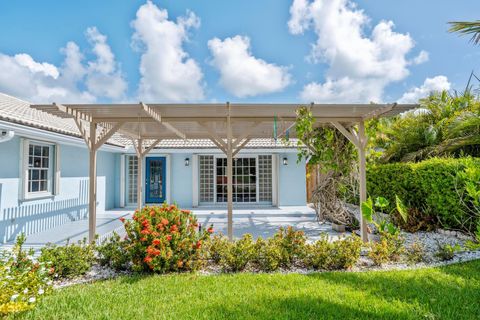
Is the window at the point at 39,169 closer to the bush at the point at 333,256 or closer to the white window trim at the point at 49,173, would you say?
the white window trim at the point at 49,173

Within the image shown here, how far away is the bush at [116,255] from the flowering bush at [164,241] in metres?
0.13

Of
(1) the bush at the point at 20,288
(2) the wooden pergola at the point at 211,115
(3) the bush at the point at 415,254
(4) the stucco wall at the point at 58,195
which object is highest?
(2) the wooden pergola at the point at 211,115

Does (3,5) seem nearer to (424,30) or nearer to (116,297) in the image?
(116,297)

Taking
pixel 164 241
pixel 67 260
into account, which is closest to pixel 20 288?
pixel 67 260

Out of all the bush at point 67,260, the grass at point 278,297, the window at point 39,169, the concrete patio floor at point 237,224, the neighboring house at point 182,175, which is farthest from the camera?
the neighboring house at point 182,175

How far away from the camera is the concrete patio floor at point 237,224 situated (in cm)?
758

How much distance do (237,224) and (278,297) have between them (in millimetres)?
5849

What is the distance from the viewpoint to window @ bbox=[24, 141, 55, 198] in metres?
7.81

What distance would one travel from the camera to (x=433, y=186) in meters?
6.77

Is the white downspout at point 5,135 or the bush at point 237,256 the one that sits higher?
the white downspout at point 5,135

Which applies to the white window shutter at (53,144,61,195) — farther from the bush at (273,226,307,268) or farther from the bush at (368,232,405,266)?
the bush at (368,232,405,266)

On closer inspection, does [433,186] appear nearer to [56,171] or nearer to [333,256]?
[333,256]

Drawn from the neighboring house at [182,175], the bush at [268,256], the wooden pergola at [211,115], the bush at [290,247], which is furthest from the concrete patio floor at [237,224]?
the bush at [268,256]

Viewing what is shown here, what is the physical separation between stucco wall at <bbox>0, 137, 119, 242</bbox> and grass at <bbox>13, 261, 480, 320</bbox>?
15.5 feet
